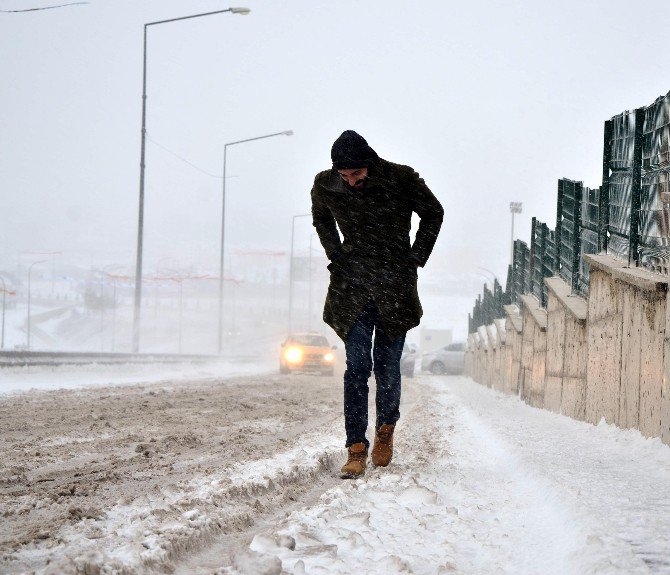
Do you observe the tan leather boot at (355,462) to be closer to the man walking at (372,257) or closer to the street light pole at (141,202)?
the man walking at (372,257)

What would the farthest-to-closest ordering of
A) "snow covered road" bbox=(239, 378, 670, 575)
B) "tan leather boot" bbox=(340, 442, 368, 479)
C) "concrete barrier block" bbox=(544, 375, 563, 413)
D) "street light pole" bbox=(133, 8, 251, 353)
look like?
"street light pole" bbox=(133, 8, 251, 353)
"concrete barrier block" bbox=(544, 375, 563, 413)
"tan leather boot" bbox=(340, 442, 368, 479)
"snow covered road" bbox=(239, 378, 670, 575)

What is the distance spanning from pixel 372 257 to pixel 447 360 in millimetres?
35176

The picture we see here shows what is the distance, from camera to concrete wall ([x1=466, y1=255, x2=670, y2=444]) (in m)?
5.27

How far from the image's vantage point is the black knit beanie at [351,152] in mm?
4574

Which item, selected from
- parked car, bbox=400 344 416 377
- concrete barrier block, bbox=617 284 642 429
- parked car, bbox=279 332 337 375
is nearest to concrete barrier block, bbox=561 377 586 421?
concrete barrier block, bbox=617 284 642 429

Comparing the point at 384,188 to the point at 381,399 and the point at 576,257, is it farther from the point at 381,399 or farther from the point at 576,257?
the point at 576,257

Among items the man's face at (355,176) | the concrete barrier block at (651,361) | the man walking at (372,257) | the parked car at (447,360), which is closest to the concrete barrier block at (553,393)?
the concrete barrier block at (651,361)

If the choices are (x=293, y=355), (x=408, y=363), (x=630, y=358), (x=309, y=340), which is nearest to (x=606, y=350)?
(x=630, y=358)

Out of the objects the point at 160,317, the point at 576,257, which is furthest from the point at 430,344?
the point at 576,257

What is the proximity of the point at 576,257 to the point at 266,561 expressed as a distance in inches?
302

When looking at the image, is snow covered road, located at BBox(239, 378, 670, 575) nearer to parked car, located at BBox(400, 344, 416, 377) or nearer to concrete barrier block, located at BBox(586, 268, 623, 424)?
concrete barrier block, located at BBox(586, 268, 623, 424)

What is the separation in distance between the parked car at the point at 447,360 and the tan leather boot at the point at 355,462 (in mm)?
34566

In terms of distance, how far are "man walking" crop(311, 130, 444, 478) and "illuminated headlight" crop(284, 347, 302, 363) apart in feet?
69.1

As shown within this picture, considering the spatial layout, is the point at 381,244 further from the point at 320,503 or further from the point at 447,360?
the point at 447,360
